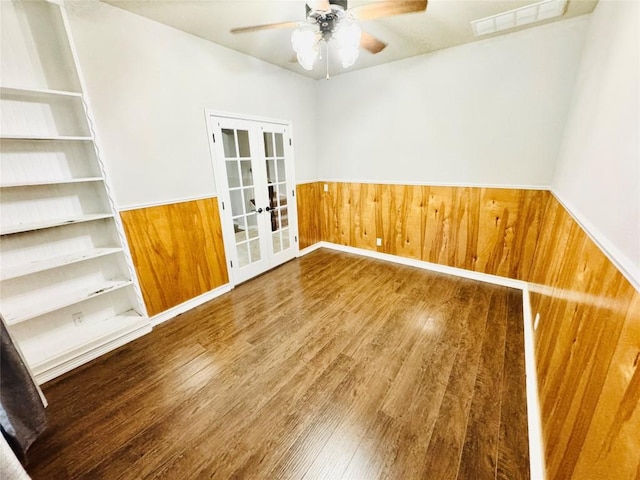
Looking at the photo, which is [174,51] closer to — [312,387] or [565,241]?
[312,387]

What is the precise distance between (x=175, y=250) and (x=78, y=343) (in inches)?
39.4

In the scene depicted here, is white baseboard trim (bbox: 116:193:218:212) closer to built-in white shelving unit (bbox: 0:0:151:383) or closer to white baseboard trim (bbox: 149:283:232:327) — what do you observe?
built-in white shelving unit (bbox: 0:0:151:383)

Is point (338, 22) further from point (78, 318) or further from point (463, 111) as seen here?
point (78, 318)

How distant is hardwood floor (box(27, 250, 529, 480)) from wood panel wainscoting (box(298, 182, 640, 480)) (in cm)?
35

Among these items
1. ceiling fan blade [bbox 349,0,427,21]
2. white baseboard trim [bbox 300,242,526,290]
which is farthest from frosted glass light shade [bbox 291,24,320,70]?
white baseboard trim [bbox 300,242,526,290]

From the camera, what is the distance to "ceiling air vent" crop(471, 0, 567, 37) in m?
2.04

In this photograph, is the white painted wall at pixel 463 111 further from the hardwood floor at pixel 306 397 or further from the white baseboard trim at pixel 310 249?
the hardwood floor at pixel 306 397

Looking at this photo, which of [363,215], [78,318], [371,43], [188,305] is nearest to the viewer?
[371,43]

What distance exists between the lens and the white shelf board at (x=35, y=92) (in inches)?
62.2

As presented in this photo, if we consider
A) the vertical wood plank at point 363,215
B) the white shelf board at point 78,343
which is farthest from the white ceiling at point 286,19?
the white shelf board at point 78,343

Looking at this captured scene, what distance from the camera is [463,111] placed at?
9.46 feet

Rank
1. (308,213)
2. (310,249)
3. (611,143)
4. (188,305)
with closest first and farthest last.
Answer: (611,143)
(188,305)
(308,213)
(310,249)

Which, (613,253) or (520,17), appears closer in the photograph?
(613,253)

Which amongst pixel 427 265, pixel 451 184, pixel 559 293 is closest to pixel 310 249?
pixel 427 265
